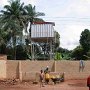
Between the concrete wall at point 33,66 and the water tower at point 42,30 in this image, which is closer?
the concrete wall at point 33,66

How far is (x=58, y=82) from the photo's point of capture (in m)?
36.8

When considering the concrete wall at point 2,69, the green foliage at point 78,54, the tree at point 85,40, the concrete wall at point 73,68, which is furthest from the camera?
the tree at point 85,40

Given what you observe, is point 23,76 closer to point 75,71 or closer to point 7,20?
point 75,71

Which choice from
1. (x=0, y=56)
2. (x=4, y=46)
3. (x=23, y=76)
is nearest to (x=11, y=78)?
(x=23, y=76)

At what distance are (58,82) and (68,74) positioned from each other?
3212mm

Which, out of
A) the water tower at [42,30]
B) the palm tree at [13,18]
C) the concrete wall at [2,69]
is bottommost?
the concrete wall at [2,69]

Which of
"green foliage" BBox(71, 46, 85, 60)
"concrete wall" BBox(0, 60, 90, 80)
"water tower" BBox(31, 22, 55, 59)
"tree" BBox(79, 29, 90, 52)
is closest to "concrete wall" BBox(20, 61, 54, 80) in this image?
"concrete wall" BBox(0, 60, 90, 80)

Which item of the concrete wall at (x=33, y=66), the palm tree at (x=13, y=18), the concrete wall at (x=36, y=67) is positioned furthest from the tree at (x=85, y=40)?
the concrete wall at (x=33, y=66)

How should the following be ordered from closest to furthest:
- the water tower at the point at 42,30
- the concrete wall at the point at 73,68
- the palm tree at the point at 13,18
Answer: the concrete wall at the point at 73,68
the water tower at the point at 42,30
the palm tree at the point at 13,18

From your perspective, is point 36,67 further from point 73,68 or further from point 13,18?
point 13,18

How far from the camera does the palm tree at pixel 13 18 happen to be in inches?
2469

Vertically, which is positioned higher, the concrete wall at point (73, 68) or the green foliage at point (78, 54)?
the green foliage at point (78, 54)

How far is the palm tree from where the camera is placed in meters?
62.7

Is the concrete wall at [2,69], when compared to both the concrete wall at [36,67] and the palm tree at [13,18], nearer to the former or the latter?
the concrete wall at [36,67]
